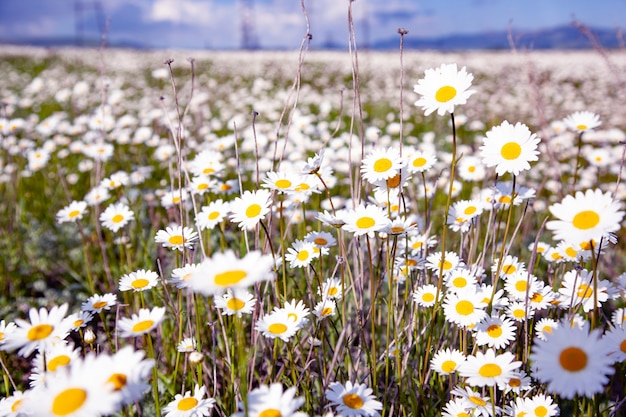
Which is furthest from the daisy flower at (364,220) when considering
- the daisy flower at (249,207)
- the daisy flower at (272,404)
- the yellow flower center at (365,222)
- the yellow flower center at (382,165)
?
the daisy flower at (272,404)

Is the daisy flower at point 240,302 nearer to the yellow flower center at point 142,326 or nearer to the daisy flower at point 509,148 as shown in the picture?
the yellow flower center at point 142,326

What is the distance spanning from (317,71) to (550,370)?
12.4 metres

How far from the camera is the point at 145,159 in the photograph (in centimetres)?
443

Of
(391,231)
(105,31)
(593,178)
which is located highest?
(105,31)

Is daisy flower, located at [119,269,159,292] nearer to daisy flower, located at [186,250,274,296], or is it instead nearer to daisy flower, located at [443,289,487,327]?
daisy flower, located at [186,250,274,296]

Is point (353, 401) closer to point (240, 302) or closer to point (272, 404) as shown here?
point (272, 404)

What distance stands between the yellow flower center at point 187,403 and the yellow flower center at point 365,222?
59 centimetres

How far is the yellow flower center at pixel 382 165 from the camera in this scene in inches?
54.6

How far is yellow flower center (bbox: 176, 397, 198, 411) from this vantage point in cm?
113

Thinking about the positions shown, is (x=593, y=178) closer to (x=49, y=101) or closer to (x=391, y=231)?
(x=391, y=231)

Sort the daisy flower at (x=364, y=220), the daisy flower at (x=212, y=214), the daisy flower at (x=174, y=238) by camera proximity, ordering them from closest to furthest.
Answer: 1. the daisy flower at (x=364, y=220)
2. the daisy flower at (x=174, y=238)
3. the daisy flower at (x=212, y=214)

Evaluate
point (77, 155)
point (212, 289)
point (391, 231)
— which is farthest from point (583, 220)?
point (77, 155)

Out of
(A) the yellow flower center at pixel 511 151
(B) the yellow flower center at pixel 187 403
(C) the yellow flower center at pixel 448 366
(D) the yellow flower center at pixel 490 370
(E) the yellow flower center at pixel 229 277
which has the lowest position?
(B) the yellow flower center at pixel 187 403

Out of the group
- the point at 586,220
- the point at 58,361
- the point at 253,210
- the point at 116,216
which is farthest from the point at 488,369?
the point at 116,216
